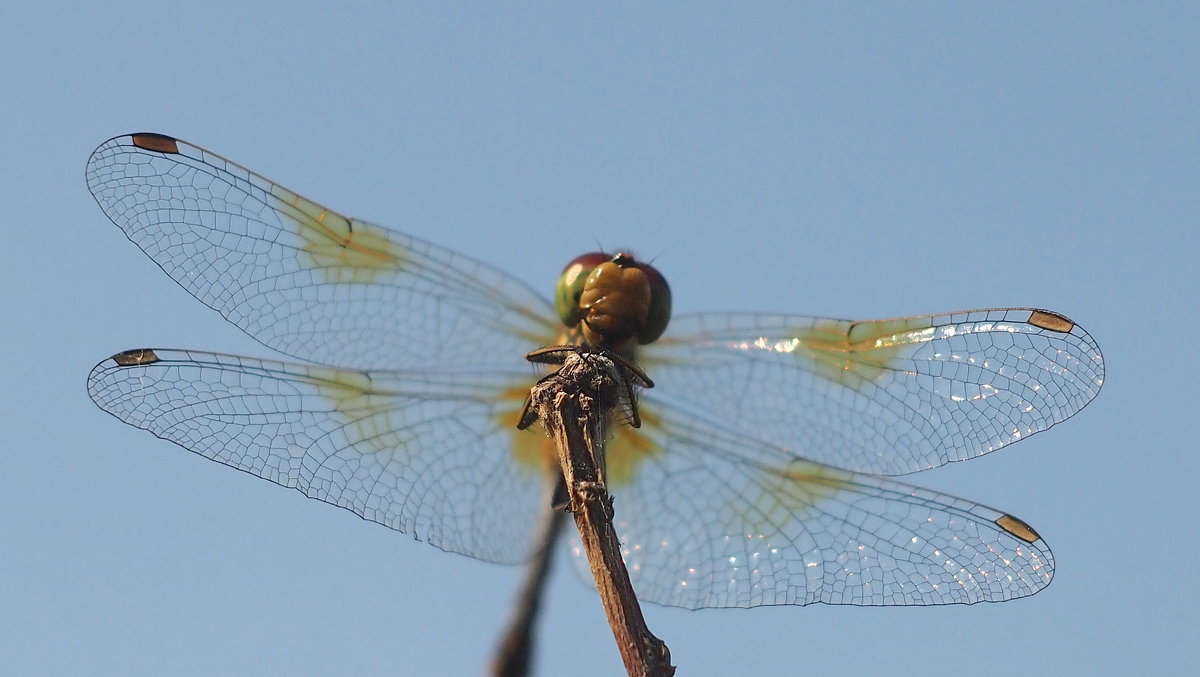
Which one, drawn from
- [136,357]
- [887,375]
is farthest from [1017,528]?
[136,357]

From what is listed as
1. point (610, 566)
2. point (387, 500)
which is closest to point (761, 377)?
point (387, 500)

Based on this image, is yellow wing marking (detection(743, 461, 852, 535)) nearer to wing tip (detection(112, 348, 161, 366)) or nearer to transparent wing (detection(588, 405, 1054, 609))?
transparent wing (detection(588, 405, 1054, 609))

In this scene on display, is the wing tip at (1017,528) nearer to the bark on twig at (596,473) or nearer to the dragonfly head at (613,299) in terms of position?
the dragonfly head at (613,299)

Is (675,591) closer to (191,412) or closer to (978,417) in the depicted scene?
(978,417)

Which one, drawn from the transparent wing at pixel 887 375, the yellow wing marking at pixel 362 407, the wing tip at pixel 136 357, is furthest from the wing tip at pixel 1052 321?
the wing tip at pixel 136 357

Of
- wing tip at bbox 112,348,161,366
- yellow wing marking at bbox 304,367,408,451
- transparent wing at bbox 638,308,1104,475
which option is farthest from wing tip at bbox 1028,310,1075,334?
wing tip at bbox 112,348,161,366

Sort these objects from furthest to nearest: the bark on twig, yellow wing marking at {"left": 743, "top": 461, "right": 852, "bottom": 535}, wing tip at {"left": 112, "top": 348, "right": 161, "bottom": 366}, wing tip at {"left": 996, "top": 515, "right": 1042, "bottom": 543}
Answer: yellow wing marking at {"left": 743, "top": 461, "right": 852, "bottom": 535} < wing tip at {"left": 996, "top": 515, "right": 1042, "bottom": 543} < wing tip at {"left": 112, "top": 348, "right": 161, "bottom": 366} < the bark on twig

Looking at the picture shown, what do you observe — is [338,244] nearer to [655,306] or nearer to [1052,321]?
[655,306]
